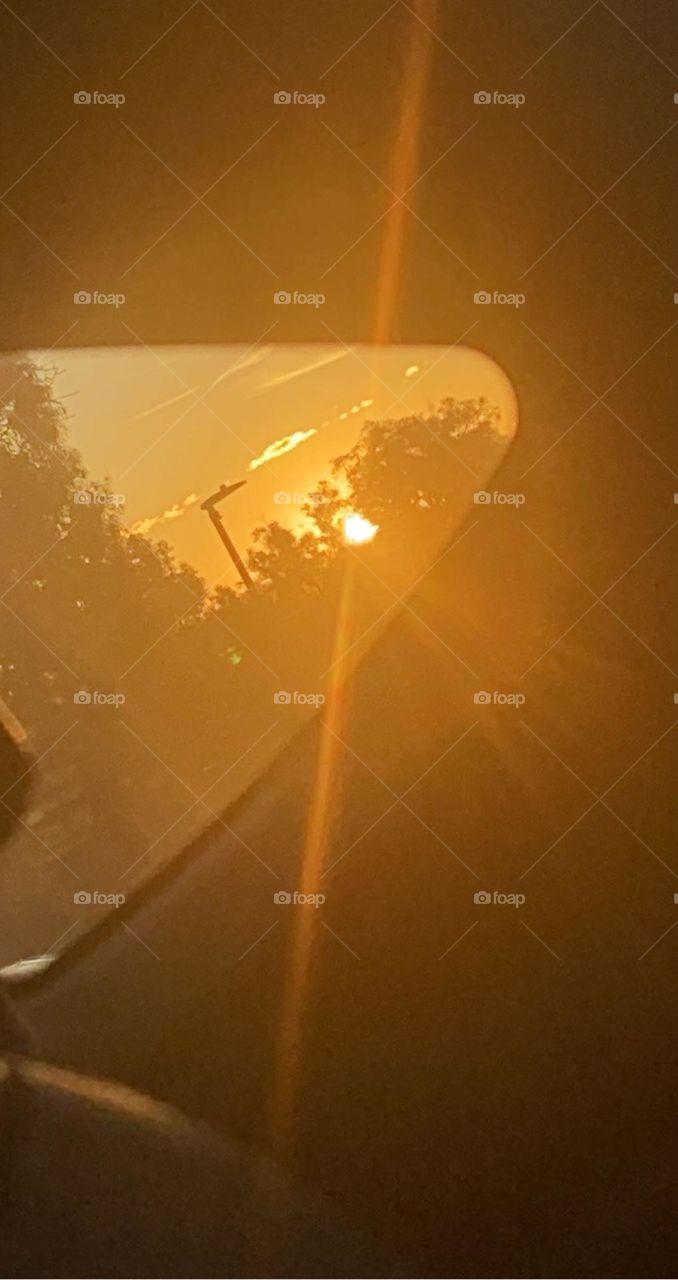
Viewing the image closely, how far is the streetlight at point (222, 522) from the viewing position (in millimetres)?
2607

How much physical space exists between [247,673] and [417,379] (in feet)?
3.28

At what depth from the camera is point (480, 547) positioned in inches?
103

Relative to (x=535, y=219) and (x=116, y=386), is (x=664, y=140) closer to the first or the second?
(x=535, y=219)
